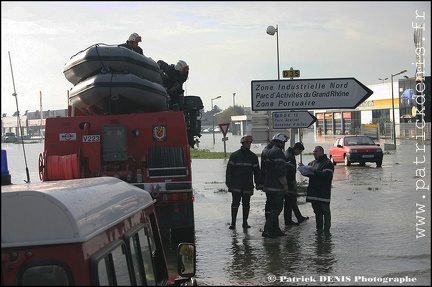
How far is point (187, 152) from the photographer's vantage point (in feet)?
33.6

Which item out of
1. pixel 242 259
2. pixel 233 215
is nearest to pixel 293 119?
pixel 233 215

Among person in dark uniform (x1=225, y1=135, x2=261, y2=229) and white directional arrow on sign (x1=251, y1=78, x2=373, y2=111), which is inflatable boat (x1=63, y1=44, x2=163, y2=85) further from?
white directional arrow on sign (x1=251, y1=78, x2=373, y2=111)

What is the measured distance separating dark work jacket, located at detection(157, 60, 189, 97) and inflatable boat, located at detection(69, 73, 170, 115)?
72.1 inches

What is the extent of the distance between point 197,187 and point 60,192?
18984 millimetres

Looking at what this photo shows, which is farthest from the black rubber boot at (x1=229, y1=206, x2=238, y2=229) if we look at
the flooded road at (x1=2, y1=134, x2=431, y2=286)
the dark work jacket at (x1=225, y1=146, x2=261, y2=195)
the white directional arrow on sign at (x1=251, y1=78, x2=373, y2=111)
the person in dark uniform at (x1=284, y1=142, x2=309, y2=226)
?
the white directional arrow on sign at (x1=251, y1=78, x2=373, y2=111)

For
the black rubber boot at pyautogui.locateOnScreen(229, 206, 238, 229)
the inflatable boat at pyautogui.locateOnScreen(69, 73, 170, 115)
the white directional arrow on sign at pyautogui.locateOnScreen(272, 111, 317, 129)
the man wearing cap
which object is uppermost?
the man wearing cap

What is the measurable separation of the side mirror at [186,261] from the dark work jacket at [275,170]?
22.2 ft

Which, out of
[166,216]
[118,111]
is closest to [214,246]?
[166,216]

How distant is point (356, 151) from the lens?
1219 inches

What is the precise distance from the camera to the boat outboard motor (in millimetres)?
13625

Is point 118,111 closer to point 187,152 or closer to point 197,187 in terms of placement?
point 187,152

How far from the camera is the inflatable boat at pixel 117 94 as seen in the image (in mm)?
10305

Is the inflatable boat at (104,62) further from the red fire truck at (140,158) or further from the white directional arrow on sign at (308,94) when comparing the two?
the white directional arrow on sign at (308,94)

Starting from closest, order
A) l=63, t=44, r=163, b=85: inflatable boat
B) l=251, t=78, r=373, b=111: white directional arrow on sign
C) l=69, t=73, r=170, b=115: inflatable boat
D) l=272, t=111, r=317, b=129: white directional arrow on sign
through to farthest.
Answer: l=69, t=73, r=170, b=115: inflatable boat
l=63, t=44, r=163, b=85: inflatable boat
l=251, t=78, r=373, b=111: white directional arrow on sign
l=272, t=111, r=317, b=129: white directional arrow on sign
